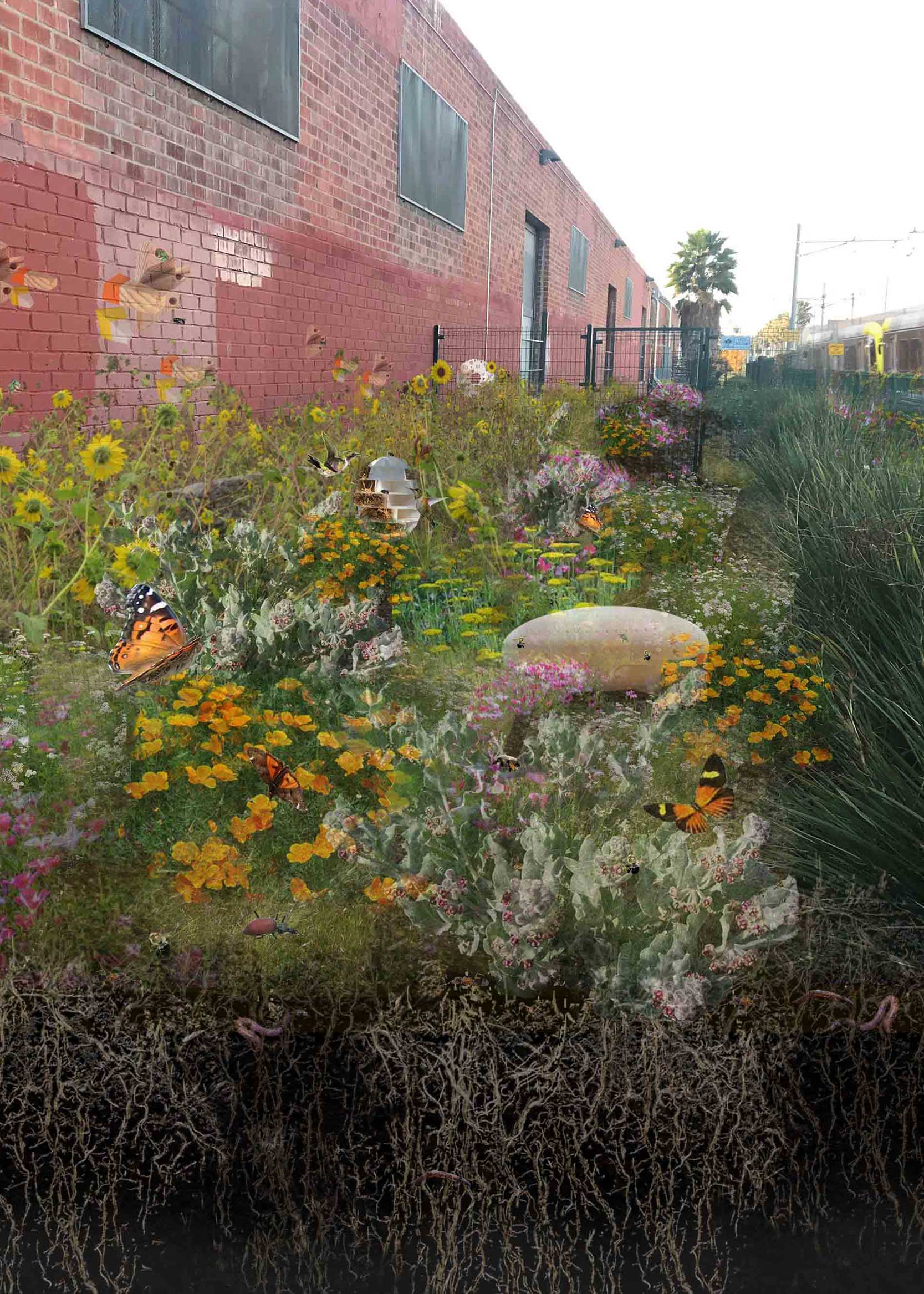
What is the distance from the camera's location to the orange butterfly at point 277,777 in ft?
8.87

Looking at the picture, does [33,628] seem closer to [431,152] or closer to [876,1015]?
[876,1015]

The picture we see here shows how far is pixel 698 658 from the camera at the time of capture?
13.3ft

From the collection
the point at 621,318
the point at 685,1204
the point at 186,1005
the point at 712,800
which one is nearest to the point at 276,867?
the point at 186,1005

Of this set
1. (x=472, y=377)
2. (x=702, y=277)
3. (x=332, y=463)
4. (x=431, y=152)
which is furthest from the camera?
(x=702, y=277)

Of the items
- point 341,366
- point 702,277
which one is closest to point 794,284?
point 702,277

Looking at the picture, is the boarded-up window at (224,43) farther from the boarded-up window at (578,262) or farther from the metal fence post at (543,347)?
the boarded-up window at (578,262)

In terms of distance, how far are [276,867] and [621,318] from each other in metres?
36.4

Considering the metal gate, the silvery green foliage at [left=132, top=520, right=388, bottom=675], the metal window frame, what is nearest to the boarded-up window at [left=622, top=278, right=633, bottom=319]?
the metal window frame

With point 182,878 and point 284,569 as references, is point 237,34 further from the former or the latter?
point 182,878

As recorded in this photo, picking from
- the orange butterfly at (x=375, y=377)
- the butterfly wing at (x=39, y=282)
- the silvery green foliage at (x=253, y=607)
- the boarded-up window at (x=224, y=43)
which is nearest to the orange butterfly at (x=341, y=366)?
the orange butterfly at (x=375, y=377)

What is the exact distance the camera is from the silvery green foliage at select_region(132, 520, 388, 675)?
12.5 ft

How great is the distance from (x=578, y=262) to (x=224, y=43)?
18.7 meters

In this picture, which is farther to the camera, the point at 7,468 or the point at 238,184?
the point at 238,184

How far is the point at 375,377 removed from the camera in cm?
987
